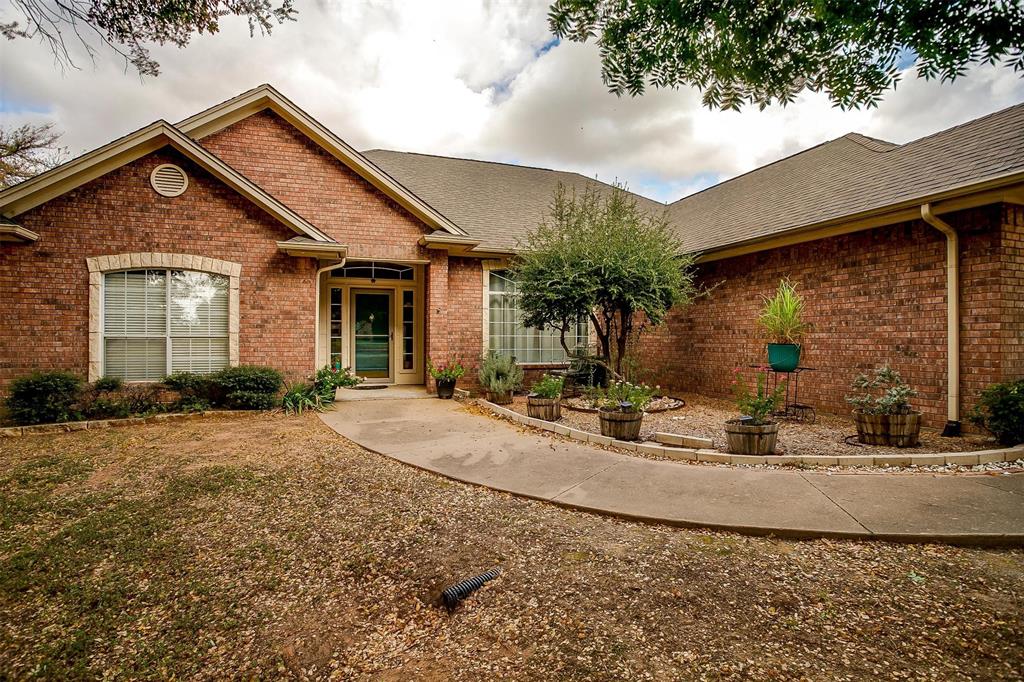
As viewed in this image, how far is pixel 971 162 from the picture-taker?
6.65 meters

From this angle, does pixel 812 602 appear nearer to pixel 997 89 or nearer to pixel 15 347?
pixel 997 89

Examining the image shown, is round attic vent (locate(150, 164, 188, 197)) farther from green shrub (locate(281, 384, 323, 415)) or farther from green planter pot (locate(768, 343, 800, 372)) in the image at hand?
green planter pot (locate(768, 343, 800, 372))

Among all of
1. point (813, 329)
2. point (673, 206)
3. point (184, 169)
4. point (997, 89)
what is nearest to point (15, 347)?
point (184, 169)

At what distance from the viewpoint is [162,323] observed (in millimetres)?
8344

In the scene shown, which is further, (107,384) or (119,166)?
(119,166)

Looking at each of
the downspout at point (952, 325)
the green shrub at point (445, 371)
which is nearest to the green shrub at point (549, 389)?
the green shrub at point (445, 371)

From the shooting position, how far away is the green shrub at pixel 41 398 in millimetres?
7012

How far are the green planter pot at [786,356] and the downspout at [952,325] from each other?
1.75 m

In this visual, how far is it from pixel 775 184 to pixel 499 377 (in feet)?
26.4

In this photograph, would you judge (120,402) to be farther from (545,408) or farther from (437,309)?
(545,408)

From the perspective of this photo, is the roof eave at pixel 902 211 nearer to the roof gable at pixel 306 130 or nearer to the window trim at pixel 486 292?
the window trim at pixel 486 292

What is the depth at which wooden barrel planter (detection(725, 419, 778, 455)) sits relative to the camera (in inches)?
214

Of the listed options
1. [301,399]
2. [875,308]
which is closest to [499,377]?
[301,399]

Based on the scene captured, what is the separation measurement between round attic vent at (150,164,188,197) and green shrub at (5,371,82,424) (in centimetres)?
335
